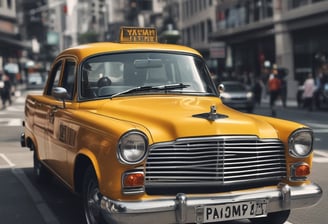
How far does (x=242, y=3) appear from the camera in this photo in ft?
158

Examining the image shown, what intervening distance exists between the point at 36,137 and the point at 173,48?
247cm

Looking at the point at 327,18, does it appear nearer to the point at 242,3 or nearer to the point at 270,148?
the point at 242,3

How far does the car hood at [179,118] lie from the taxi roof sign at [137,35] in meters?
1.25

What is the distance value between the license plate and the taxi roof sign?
294 centimetres

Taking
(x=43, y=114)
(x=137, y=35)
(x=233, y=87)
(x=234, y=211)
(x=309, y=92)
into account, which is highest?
(x=137, y=35)

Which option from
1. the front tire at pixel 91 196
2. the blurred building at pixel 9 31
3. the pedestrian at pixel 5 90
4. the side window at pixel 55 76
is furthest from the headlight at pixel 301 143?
the blurred building at pixel 9 31

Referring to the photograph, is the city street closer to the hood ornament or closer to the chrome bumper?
the chrome bumper

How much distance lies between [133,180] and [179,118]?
2.34 ft

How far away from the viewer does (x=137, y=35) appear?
712cm

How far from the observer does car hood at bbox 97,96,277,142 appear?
15.9 ft

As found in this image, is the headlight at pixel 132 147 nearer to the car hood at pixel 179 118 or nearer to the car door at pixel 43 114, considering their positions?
the car hood at pixel 179 118

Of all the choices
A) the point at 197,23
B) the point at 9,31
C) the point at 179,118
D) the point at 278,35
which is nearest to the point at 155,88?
the point at 179,118

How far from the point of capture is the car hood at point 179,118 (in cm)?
486

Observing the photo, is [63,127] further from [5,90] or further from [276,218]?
[5,90]
